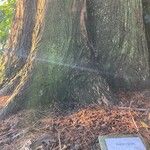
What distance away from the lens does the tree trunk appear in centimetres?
441

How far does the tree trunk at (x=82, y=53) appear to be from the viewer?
14.5 ft

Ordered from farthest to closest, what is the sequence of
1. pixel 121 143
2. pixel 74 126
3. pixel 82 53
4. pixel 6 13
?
pixel 6 13 → pixel 82 53 → pixel 74 126 → pixel 121 143

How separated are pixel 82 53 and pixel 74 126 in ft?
3.34

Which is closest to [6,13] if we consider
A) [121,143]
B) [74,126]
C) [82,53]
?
[82,53]

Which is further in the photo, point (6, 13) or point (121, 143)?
point (6, 13)

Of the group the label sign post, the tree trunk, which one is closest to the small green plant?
the tree trunk

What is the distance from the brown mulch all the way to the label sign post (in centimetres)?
9

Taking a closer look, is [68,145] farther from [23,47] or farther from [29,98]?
[23,47]

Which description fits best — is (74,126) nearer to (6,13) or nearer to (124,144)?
(124,144)

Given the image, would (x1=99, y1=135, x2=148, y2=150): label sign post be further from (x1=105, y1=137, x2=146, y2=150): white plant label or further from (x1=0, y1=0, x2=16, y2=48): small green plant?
(x1=0, y1=0, x2=16, y2=48): small green plant

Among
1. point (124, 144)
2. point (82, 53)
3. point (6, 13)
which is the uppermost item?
point (6, 13)

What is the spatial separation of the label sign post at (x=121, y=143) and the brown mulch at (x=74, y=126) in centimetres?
9

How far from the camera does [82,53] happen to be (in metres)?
4.57

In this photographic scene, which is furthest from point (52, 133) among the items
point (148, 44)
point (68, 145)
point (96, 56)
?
point (148, 44)
